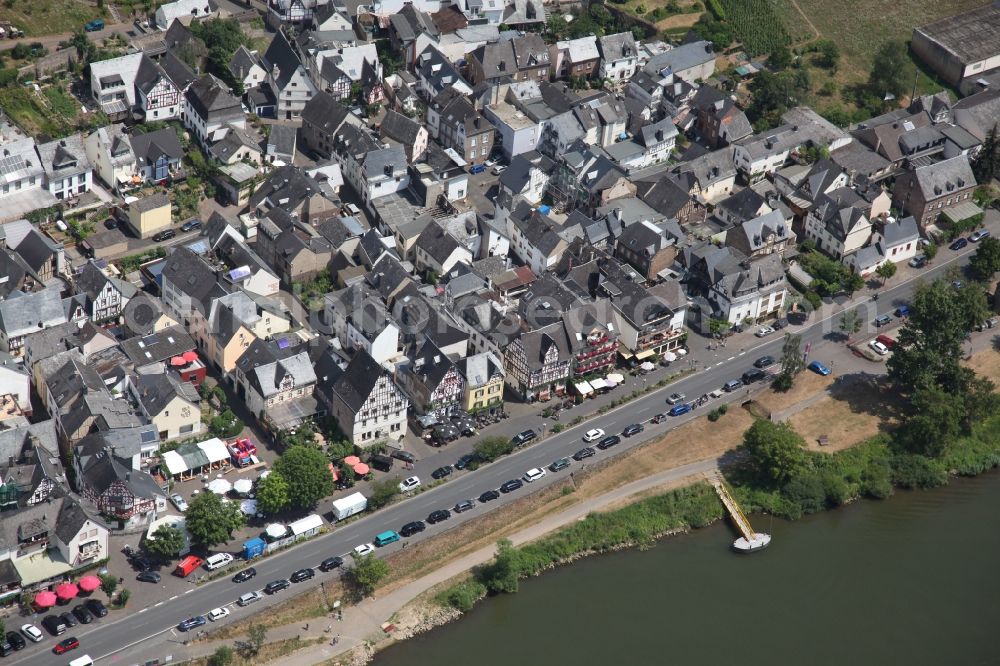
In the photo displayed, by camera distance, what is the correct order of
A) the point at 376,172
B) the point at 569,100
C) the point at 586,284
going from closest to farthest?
the point at 586,284, the point at 376,172, the point at 569,100

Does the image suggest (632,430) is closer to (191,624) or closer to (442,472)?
(442,472)

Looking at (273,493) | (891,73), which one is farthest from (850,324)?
(273,493)

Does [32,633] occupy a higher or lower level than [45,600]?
lower

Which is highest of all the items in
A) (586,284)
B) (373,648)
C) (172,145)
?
(172,145)

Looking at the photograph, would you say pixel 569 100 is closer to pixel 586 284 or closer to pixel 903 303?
pixel 586 284

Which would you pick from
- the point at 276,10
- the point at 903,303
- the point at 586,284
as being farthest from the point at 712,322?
Answer: the point at 276,10

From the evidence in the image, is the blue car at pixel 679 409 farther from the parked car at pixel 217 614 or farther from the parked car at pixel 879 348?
the parked car at pixel 217 614
